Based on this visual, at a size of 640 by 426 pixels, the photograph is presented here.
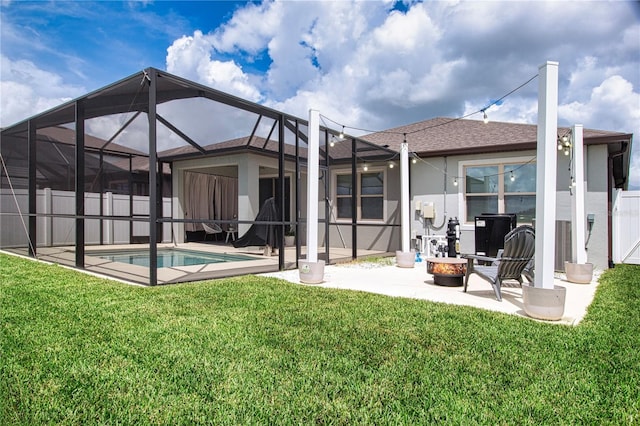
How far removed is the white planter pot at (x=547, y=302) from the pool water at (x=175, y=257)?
20.7 ft

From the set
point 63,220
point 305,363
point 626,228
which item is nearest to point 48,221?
point 63,220

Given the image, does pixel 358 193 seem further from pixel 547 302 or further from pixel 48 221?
pixel 48 221

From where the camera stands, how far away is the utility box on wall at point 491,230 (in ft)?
27.6

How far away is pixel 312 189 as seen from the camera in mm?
6254

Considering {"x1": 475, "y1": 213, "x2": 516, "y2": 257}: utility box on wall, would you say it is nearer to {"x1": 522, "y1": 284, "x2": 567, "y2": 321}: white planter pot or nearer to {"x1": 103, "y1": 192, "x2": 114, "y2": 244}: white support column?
{"x1": 522, "y1": 284, "x2": 567, "y2": 321}: white planter pot

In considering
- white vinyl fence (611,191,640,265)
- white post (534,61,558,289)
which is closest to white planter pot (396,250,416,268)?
white post (534,61,558,289)

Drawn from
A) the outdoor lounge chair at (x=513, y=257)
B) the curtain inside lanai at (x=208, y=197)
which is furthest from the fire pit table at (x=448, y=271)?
the curtain inside lanai at (x=208, y=197)

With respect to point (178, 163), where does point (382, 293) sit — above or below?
below

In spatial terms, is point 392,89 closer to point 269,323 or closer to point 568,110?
point 568,110

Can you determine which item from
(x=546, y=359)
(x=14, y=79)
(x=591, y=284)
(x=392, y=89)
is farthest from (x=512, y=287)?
(x=14, y=79)

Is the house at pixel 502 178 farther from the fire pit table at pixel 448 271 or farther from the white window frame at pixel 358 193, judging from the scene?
the fire pit table at pixel 448 271

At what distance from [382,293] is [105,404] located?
3.77 m

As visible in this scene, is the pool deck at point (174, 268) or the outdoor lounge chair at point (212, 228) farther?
the outdoor lounge chair at point (212, 228)

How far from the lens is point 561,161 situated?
27.9 ft
